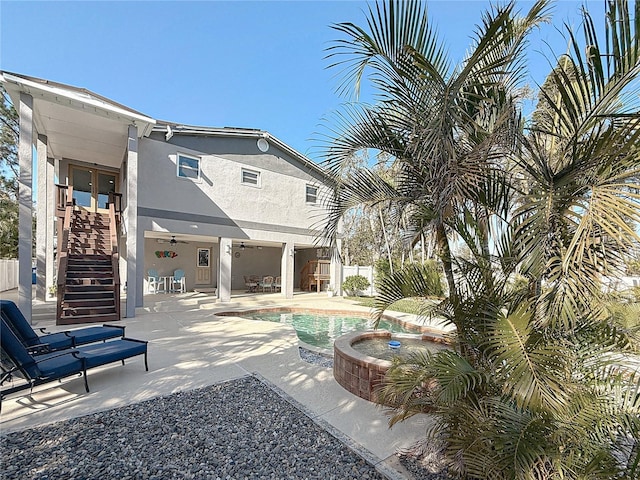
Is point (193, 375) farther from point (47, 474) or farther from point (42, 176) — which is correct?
point (42, 176)

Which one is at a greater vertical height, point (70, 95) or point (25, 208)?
point (70, 95)

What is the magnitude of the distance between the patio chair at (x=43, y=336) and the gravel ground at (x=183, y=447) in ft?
5.67

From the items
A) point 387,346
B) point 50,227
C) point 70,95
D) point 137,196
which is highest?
point 70,95

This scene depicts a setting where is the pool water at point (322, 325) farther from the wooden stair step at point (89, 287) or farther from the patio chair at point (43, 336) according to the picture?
the patio chair at point (43, 336)

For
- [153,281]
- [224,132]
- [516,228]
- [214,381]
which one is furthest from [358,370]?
[153,281]

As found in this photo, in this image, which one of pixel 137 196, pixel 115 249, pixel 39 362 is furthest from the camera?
pixel 137 196

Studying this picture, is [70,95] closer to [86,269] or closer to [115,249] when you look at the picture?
[115,249]

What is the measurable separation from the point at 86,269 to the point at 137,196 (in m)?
2.89

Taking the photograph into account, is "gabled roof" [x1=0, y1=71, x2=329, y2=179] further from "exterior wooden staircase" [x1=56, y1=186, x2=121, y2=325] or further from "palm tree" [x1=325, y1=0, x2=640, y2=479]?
"palm tree" [x1=325, y1=0, x2=640, y2=479]

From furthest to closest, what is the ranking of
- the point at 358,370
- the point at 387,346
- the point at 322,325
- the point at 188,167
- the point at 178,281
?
the point at 178,281 < the point at 188,167 < the point at 322,325 < the point at 387,346 < the point at 358,370

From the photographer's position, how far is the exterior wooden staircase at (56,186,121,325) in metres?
8.61

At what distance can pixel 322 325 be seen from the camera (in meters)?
10.5

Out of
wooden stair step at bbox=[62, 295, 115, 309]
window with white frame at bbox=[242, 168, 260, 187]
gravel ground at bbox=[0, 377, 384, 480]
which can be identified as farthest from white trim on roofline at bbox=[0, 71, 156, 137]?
gravel ground at bbox=[0, 377, 384, 480]

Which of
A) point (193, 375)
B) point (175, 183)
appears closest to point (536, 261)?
point (193, 375)
